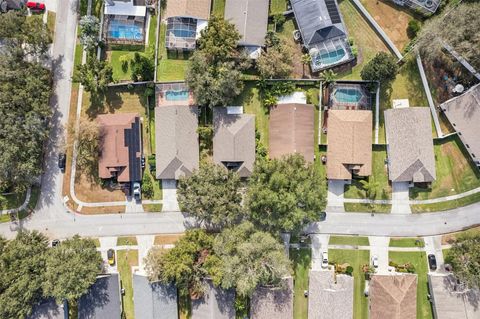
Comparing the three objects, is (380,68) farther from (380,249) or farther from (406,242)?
(380,249)

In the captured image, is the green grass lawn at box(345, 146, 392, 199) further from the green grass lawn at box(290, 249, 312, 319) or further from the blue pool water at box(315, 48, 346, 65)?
the blue pool water at box(315, 48, 346, 65)

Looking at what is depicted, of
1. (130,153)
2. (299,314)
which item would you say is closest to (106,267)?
(130,153)

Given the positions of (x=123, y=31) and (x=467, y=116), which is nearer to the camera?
(x=467, y=116)

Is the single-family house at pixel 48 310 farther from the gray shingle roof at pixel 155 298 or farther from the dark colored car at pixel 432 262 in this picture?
the dark colored car at pixel 432 262

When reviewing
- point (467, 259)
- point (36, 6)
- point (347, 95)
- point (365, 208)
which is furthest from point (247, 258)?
point (36, 6)

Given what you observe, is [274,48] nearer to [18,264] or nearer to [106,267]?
[106,267]

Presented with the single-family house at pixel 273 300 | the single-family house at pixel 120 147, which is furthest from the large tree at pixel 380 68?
the single-family house at pixel 120 147

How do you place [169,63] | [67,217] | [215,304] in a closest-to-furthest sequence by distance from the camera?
[215,304]
[169,63]
[67,217]
